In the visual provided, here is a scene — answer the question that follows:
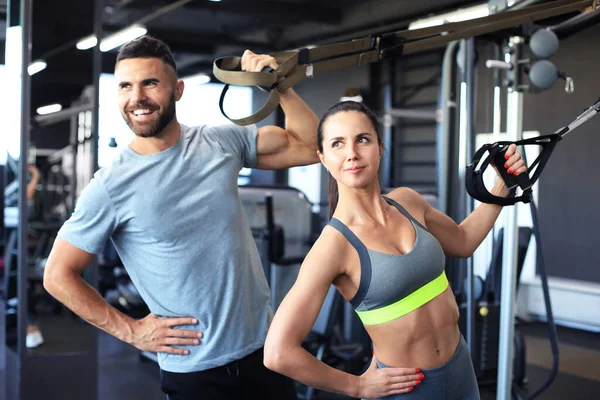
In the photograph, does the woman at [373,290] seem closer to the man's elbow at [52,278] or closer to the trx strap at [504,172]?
the trx strap at [504,172]

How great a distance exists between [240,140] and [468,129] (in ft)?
5.93

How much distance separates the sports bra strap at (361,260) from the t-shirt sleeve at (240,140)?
1.72 ft

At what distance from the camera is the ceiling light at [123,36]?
357 inches

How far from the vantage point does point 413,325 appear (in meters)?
1.45

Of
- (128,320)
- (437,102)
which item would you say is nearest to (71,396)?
(128,320)

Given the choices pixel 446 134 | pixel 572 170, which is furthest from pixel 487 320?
pixel 572 170

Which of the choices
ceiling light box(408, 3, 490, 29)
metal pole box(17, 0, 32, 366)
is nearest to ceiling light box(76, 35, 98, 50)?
metal pole box(17, 0, 32, 366)

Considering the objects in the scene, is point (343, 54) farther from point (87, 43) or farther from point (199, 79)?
point (199, 79)

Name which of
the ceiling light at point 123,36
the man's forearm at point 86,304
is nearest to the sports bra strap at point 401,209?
the man's forearm at point 86,304

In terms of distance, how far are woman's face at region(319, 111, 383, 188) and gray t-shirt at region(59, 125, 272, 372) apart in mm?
425

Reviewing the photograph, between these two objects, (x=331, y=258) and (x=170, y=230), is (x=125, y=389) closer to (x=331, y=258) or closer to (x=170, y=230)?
(x=170, y=230)

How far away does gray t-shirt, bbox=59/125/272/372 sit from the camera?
5.73ft

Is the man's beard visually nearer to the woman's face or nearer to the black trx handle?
the woman's face

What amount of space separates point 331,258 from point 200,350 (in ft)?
1.81
